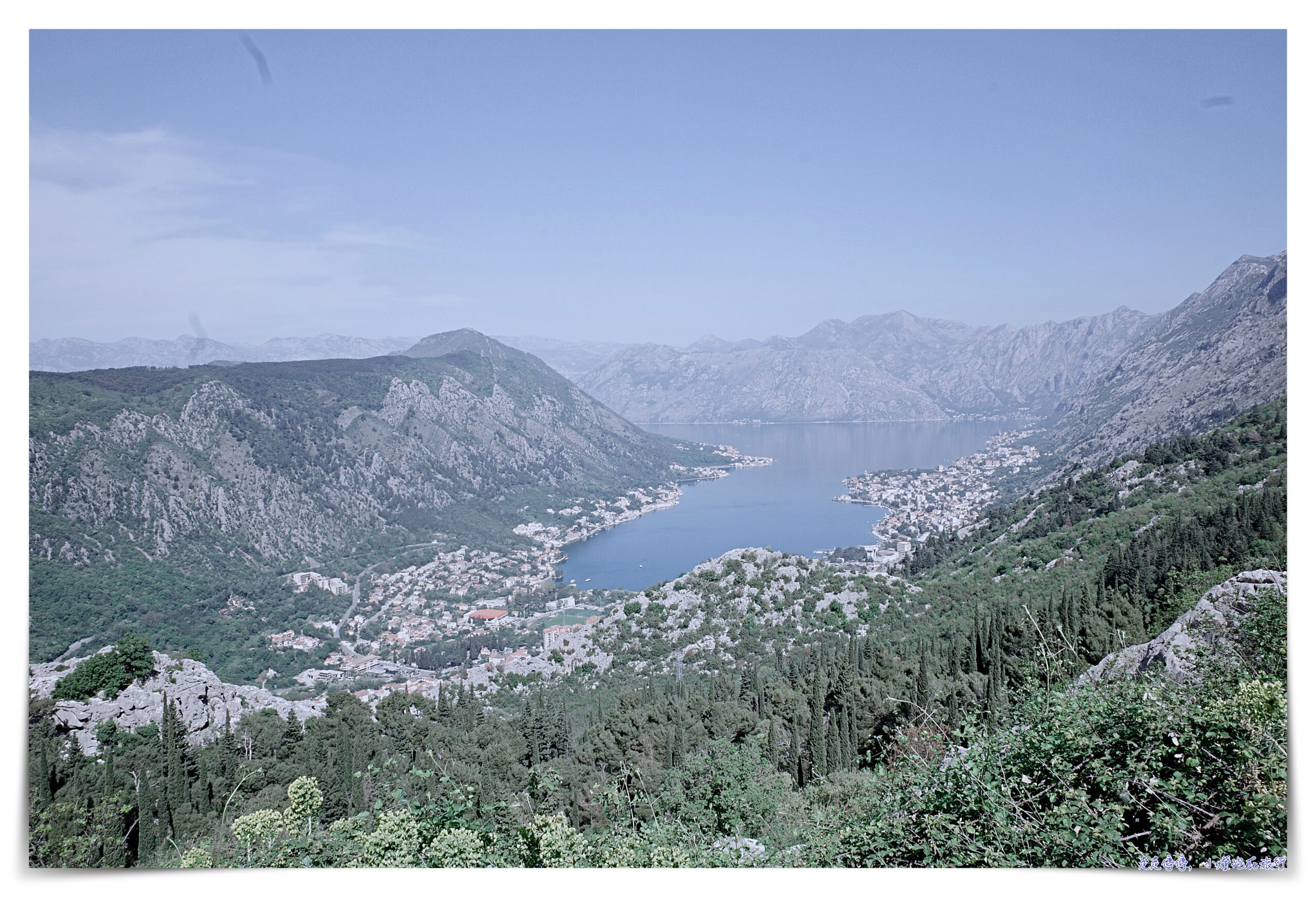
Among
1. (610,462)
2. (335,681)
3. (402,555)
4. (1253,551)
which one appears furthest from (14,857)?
(610,462)

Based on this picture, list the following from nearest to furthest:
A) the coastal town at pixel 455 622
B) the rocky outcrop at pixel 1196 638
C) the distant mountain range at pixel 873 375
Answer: the rocky outcrop at pixel 1196 638 → the coastal town at pixel 455 622 → the distant mountain range at pixel 873 375

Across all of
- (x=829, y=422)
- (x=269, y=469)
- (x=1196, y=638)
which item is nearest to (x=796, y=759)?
(x=1196, y=638)

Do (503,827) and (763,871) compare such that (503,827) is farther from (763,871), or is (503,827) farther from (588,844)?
(763,871)

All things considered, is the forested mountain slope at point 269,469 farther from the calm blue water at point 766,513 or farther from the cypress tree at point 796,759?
the cypress tree at point 796,759

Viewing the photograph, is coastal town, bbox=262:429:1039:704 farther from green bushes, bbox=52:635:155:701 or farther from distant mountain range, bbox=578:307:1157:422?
distant mountain range, bbox=578:307:1157:422

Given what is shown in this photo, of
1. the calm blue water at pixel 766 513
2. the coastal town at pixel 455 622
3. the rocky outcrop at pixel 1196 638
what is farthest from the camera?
the calm blue water at pixel 766 513

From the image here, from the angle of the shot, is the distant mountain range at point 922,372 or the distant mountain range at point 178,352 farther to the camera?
the distant mountain range at point 922,372

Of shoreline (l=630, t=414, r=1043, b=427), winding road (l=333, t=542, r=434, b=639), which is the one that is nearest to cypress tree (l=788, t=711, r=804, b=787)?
winding road (l=333, t=542, r=434, b=639)

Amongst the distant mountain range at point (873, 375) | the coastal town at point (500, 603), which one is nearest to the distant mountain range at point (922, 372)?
the distant mountain range at point (873, 375)
